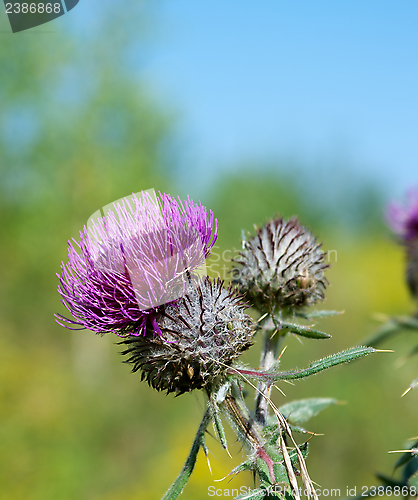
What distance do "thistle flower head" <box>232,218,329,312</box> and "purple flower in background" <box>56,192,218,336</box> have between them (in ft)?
2.01

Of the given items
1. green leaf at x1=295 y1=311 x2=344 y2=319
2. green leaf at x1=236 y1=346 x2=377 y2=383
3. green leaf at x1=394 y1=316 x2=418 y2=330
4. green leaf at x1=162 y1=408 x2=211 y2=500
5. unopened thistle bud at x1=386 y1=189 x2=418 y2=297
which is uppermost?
unopened thistle bud at x1=386 y1=189 x2=418 y2=297

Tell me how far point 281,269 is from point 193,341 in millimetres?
948

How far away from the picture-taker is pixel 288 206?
1704 inches

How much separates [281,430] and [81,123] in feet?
70.9

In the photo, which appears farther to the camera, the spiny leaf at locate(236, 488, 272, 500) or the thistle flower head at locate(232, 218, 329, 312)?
the thistle flower head at locate(232, 218, 329, 312)

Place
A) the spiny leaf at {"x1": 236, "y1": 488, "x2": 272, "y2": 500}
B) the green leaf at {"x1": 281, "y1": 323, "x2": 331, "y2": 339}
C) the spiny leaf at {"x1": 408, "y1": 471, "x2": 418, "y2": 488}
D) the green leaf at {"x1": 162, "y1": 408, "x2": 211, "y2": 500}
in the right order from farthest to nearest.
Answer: the green leaf at {"x1": 281, "y1": 323, "x2": 331, "y2": 339} < the green leaf at {"x1": 162, "y1": 408, "x2": 211, "y2": 500} < the spiny leaf at {"x1": 408, "y1": 471, "x2": 418, "y2": 488} < the spiny leaf at {"x1": 236, "y1": 488, "x2": 272, "y2": 500}

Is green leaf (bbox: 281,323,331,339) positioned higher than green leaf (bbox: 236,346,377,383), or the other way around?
green leaf (bbox: 281,323,331,339)

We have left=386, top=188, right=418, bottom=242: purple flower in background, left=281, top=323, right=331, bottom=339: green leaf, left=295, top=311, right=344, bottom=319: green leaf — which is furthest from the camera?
left=386, top=188, right=418, bottom=242: purple flower in background

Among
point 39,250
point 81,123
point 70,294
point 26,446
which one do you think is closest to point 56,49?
point 81,123

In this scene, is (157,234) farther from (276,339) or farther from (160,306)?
(276,339)

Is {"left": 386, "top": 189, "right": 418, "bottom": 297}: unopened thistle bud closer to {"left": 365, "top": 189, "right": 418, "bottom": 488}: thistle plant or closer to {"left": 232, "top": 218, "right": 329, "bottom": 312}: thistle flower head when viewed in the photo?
{"left": 365, "top": 189, "right": 418, "bottom": 488}: thistle plant

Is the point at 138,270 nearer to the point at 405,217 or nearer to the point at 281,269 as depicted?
the point at 281,269

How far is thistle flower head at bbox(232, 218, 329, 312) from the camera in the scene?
2916 mm

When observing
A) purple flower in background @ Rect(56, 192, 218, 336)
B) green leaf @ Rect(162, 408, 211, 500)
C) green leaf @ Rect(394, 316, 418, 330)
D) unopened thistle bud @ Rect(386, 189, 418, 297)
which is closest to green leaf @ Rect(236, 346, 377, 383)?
green leaf @ Rect(162, 408, 211, 500)
